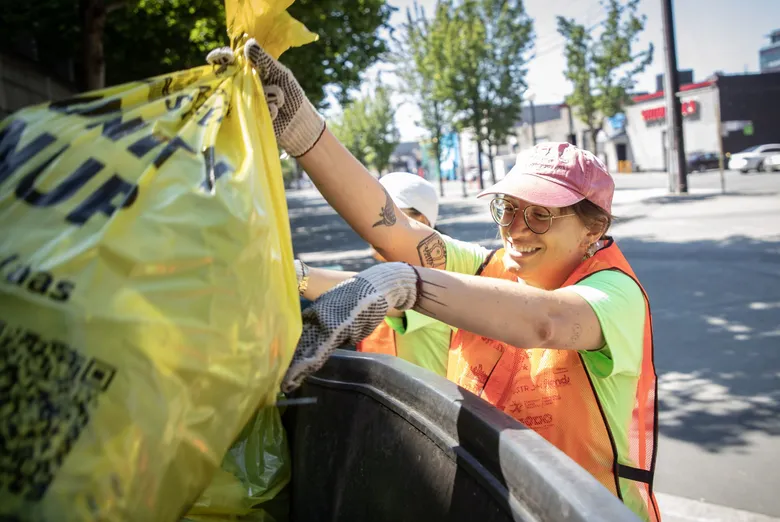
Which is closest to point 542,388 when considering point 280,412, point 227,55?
point 280,412

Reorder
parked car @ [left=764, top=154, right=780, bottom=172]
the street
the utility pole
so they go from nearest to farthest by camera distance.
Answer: the street, the utility pole, parked car @ [left=764, top=154, right=780, bottom=172]

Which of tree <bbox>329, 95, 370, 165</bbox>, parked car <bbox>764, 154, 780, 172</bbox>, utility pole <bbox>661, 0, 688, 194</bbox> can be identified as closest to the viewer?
utility pole <bbox>661, 0, 688, 194</bbox>

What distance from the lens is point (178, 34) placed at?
11.6 meters

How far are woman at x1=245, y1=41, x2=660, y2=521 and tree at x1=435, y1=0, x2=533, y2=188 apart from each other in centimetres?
3033

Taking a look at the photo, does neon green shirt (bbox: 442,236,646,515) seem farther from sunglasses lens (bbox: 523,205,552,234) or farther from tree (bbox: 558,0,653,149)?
tree (bbox: 558,0,653,149)

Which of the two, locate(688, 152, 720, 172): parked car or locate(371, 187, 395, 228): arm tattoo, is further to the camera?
locate(688, 152, 720, 172): parked car

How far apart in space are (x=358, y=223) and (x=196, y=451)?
3.59ft

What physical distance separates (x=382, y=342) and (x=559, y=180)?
1.25 meters

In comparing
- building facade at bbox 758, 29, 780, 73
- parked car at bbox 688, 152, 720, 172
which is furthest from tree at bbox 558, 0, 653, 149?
building facade at bbox 758, 29, 780, 73

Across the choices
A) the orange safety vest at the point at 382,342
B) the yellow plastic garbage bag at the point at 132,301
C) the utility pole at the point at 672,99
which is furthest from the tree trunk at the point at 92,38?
the utility pole at the point at 672,99

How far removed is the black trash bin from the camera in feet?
3.20

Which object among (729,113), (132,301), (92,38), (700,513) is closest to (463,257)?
(132,301)

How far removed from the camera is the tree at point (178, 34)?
409 inches

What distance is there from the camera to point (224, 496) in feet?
5.00
